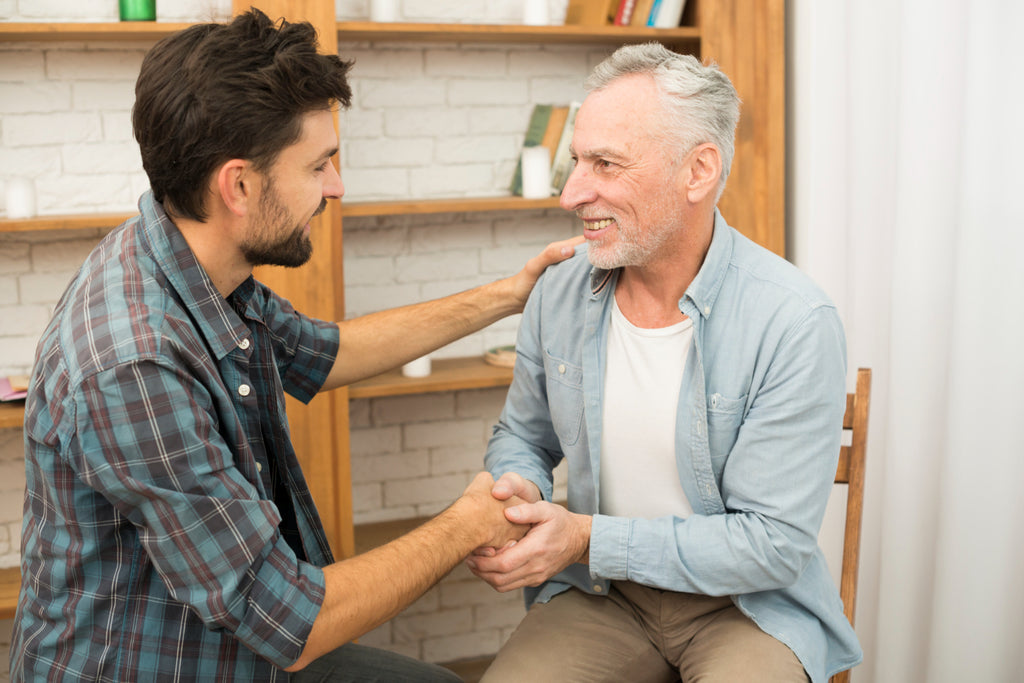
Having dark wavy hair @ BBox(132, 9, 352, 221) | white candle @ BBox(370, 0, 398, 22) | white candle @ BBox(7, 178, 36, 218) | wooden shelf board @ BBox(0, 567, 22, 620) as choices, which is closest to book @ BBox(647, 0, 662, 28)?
white candle @ BBox(370, 0, 398, 22)

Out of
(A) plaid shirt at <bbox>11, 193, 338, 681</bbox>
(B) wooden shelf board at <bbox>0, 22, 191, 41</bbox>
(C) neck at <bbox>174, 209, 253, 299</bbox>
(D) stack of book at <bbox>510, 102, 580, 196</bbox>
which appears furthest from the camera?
(D) stack of book at <bbox>510, 102, 580, 196</bbox>

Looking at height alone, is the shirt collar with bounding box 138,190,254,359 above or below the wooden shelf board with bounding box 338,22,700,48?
below

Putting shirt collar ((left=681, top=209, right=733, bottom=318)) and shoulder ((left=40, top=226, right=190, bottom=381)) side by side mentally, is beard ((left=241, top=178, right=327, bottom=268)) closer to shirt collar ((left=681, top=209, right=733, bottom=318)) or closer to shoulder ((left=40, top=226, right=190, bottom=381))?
shoulder ((left=40, top=226, right=190, bottom=381))

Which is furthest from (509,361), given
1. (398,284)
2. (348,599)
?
(348,599)

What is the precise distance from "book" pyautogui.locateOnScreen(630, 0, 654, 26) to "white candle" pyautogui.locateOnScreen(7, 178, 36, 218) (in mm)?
1805

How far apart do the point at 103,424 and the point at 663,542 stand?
0.92 metres

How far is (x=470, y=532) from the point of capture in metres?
1.63

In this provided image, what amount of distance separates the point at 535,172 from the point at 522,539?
1480 mm

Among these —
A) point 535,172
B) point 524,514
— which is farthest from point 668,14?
point 524,514

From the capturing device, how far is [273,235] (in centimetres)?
163

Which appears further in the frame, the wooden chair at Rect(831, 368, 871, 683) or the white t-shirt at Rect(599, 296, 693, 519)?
the wooden chair at Rect(831, 368, 871, 683)

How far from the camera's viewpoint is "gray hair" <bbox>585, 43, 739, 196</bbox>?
167cm

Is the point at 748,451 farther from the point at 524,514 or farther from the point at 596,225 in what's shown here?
the point at 596,225

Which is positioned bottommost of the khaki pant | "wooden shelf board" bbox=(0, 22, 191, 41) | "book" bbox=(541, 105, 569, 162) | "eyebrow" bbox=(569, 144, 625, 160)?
the khaki pant
